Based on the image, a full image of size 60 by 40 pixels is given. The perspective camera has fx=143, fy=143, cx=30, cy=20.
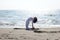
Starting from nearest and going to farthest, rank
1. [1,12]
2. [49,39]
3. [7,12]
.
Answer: [49,39], [1,12], [7,12]

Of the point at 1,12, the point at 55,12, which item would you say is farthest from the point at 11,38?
the point at 55,12

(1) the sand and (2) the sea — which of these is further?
(2) the sea

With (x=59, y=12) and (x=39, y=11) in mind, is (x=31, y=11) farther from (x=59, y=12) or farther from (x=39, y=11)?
(x=59, y=12)

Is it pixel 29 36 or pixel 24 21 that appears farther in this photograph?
pixel 24 21

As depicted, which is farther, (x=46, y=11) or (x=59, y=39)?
(x=46, y=11)

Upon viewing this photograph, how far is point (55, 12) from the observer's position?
6316mm

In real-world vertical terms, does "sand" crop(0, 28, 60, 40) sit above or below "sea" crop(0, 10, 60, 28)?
above

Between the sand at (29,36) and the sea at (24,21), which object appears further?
the sea at (24,21)

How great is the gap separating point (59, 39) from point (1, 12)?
429 centimetres

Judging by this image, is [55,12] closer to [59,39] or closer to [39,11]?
[39,11]

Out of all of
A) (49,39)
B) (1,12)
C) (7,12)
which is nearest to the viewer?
(49,39)

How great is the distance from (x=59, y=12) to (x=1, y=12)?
248cm

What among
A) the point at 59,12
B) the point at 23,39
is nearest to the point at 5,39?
the point at 23,39

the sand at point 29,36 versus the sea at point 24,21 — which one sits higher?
the sand at point 29,36
